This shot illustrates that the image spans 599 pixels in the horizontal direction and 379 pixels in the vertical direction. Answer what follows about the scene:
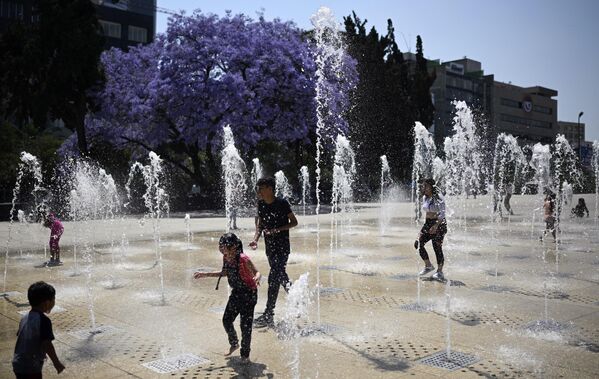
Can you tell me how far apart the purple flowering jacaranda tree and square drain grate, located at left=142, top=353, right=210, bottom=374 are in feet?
75.6

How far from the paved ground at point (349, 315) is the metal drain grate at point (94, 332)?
2cm

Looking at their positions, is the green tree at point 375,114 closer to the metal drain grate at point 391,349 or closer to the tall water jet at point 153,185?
the tall water jet at point 153,185

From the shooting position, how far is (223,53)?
28484mm

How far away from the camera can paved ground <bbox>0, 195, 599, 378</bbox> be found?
488cm

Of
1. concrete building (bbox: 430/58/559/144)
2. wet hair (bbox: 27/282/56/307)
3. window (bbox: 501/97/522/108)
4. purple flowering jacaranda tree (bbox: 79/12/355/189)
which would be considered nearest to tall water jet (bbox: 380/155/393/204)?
purple flowering jacaranda tree (bbox: 79/12/355/189)

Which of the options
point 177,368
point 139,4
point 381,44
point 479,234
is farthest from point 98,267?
point 139,4

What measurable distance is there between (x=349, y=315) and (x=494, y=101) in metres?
125

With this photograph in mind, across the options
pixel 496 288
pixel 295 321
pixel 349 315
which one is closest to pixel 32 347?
pixel 295 321

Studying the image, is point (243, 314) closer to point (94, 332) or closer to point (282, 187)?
point (94, 332)

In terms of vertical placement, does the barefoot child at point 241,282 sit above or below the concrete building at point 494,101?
below

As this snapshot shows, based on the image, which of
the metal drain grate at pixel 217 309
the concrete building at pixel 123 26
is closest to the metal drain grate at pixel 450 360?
the metal drain grate at pixel 217 309

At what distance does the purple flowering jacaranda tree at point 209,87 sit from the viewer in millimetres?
27938

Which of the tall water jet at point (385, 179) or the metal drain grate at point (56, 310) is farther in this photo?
the tall water jet at point (385, 179)

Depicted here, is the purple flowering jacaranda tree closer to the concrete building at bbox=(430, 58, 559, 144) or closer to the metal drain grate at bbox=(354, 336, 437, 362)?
the metal drain grate at bbox=(354, 336, 437, 362)
